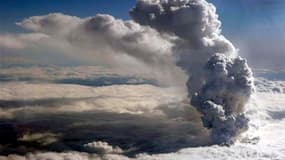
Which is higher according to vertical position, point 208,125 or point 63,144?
point 208,125

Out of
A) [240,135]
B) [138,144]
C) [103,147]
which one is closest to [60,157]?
[103,147]

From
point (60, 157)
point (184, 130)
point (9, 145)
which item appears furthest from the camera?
point (9, 145)

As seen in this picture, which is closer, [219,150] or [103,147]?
[219,150]

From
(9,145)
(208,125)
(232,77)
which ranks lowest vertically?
(9,145)

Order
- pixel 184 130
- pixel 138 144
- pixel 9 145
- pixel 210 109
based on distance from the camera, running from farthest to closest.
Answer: pixel 9 145 → pixel 184 130 → pixel 138 144 → pixel 210 109

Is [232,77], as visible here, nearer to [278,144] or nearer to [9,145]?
[278,144]

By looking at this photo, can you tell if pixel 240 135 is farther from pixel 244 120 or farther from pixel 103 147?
pixel 103 147

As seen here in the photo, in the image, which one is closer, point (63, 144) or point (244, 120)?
point (244, 120)

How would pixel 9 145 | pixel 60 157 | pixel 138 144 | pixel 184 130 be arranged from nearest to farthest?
pixel 60 157, pixel 138 144, pixel 184 130, pixel 9 145

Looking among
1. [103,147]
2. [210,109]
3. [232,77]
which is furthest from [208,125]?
[103,147]
